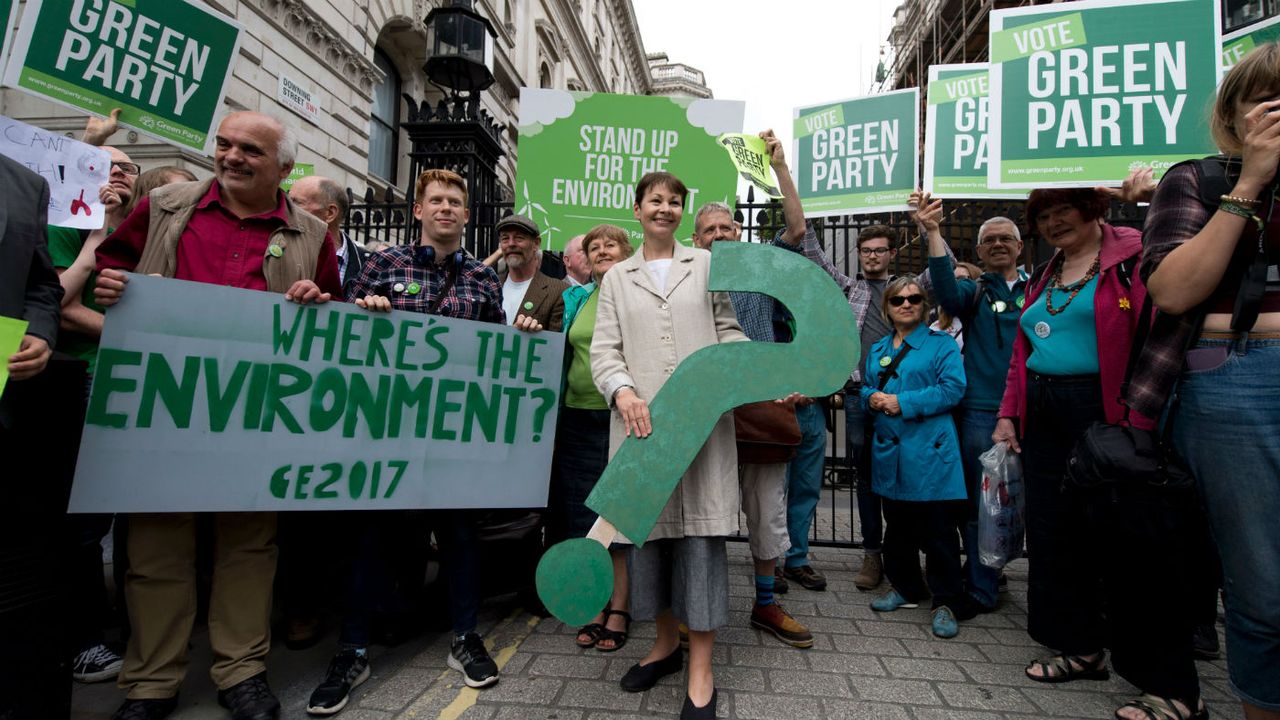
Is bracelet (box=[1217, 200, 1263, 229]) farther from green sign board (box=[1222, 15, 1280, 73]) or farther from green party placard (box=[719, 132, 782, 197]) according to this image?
green sign board (box=[1222, 15, 1280, 73])

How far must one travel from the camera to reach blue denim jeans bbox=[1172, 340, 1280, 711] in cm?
166

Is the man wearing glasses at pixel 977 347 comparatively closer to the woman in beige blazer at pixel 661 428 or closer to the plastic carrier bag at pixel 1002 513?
the plastic carrier bag at pixel 1002 513

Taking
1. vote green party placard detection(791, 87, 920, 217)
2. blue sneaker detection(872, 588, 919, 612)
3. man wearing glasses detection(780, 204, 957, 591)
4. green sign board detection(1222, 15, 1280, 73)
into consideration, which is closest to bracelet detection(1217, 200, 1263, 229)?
man wearing glasses detection(780, 204, 957, 591)

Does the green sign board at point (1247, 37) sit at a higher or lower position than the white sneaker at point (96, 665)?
higher

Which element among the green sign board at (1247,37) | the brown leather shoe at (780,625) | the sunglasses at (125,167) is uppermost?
the green sign board at (1247,37)

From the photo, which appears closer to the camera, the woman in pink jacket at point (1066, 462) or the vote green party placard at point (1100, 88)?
the woman in pink jacket at point (1066, 462)

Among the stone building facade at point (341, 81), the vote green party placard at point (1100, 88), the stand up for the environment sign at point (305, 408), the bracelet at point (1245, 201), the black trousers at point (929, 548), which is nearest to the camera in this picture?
the bracelet at point (1245, 201)

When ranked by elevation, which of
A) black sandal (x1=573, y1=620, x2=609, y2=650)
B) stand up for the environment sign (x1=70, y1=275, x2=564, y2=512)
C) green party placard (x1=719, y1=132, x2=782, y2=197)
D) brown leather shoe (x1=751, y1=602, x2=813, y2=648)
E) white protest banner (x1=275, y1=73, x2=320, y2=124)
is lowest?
black sandal (x1=573, y1=620, x2=609, y2=650)

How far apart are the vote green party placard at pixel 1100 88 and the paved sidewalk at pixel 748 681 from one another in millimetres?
2500

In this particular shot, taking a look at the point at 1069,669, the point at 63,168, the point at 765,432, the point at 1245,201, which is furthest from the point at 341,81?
the point at 1069,669

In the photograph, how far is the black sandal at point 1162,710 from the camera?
220 cm

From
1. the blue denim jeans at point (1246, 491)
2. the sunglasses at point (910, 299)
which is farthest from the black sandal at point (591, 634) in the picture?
the sunglasses at point (910, 299)

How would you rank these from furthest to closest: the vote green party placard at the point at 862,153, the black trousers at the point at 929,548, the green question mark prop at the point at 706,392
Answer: the vote green party placard at the point at 862,153 → the black trousers at the point at 929,548 → the green question mark prop at the point at 706,392

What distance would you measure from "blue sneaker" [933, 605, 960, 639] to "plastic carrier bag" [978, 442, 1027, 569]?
1.37 ft
